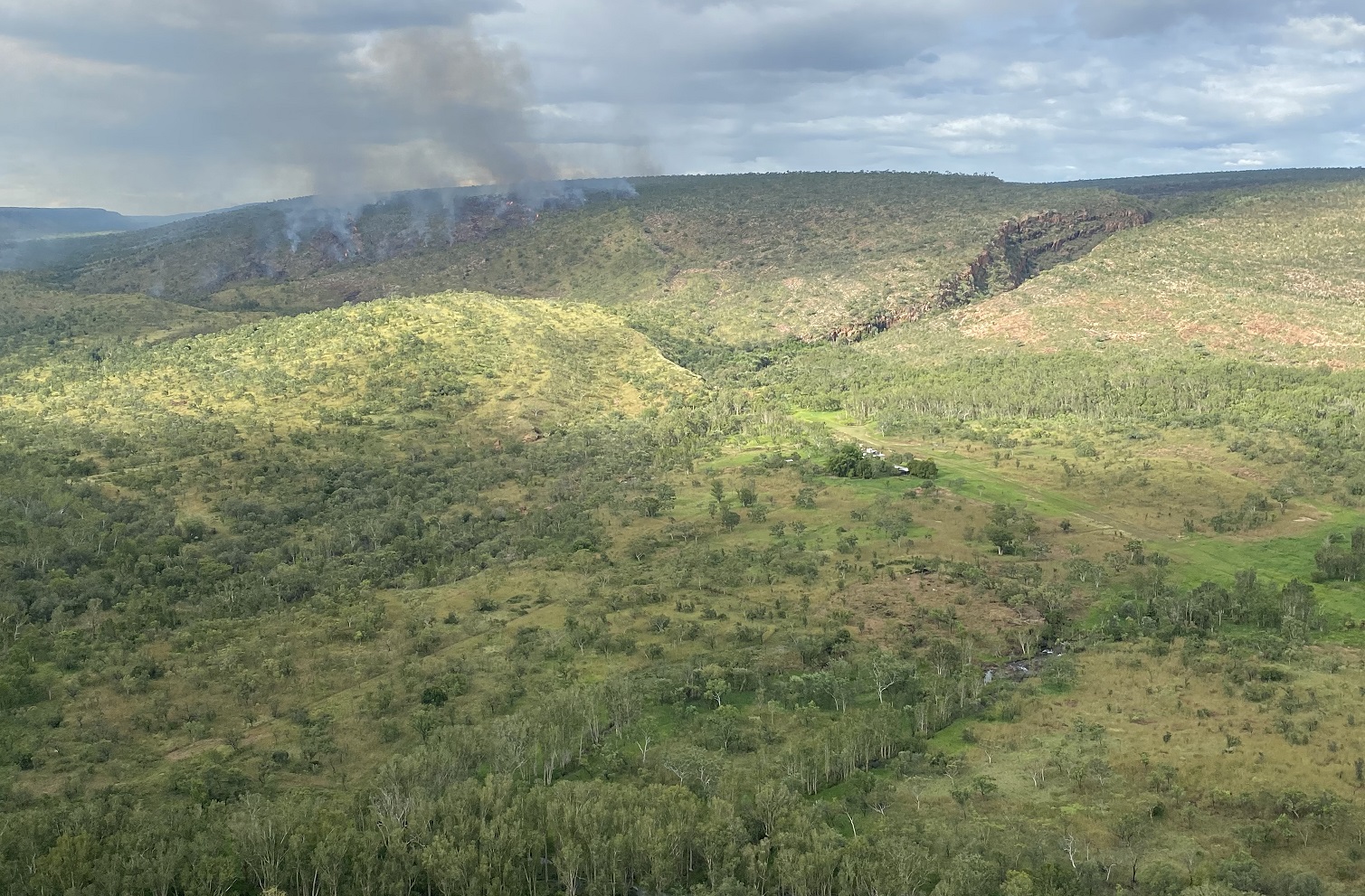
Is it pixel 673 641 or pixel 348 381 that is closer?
pixel 673 641

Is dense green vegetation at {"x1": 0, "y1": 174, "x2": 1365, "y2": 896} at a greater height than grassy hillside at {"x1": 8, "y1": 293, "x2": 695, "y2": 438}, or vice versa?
grassy hillside at {"x1": 8, "y1": 293, "x2": 695, "y2": 438}

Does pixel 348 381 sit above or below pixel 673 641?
above

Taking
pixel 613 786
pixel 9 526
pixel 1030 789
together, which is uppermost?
pixel 9 526

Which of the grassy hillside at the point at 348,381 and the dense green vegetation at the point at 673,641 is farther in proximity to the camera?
the grassy hillside at the point at 348,381

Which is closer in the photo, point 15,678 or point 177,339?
point 15,678

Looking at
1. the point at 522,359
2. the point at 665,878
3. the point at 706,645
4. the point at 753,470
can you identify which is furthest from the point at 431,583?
the point at 522,359

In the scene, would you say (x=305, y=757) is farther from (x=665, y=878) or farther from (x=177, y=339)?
(x=177, y=339)

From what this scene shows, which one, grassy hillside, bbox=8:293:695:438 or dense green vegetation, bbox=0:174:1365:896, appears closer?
dense green vegetation, bbox=0:174:1365:896

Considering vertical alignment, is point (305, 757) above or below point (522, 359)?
below
